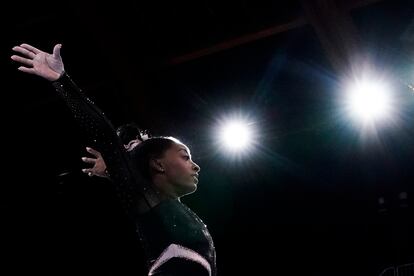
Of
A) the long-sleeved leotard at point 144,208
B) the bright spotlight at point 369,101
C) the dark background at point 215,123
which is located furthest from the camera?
the bright spotlight at point 369,101

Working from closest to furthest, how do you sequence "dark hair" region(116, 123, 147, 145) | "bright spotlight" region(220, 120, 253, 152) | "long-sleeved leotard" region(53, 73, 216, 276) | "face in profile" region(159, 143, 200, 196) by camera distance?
1. "long-sleeved leotard" region(53, 73, 216, 276)
2. "face in profile" region(159, 143, 200, 196)
3. "dark hair" region(116, 123, 147, 145)
4. "bright spotlight" region(220, 120, 253, 152)

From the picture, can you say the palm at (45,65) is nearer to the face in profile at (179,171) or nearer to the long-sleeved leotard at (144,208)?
the long-sleeved leotard at (144,208)

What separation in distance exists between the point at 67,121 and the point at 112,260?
1.54m

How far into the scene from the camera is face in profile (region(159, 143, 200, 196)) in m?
1.69

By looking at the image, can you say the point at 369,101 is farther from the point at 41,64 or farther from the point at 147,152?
the point at 41,64

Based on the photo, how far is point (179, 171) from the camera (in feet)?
5.57

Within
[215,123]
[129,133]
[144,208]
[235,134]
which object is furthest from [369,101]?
[144,208]

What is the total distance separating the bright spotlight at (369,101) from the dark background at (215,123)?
134 millimetres

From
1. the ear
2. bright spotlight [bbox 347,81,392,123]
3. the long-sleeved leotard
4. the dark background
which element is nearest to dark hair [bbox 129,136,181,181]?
the ear

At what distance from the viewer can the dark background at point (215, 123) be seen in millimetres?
3707

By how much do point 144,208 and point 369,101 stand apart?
3450mm

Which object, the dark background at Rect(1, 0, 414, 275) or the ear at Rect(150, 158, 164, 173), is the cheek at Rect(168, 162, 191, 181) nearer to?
the ear at Rect(150, 158, 164, 173)

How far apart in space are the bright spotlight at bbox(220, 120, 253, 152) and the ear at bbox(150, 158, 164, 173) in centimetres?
299

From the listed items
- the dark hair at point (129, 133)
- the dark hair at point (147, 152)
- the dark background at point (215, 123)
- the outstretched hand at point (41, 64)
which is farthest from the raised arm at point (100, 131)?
the dark background at point (215, 123)
